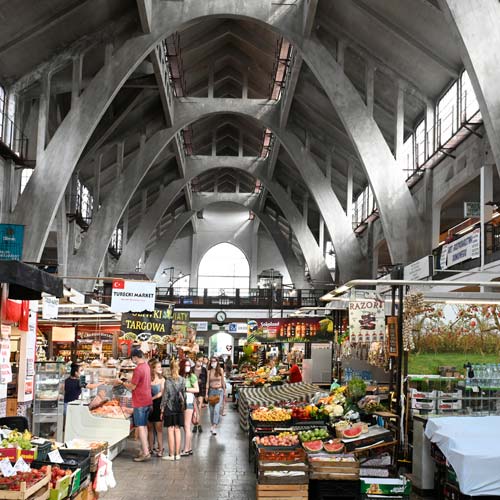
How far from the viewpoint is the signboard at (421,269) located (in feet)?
47.1

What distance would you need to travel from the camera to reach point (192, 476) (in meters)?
9.40

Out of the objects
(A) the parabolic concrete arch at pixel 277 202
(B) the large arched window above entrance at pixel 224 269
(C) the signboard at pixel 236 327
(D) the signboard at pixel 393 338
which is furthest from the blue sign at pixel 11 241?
(B) the large arched window above entrance at pixel 224 269

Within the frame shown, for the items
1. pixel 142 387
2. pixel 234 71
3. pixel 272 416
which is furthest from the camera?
pixel 234 71

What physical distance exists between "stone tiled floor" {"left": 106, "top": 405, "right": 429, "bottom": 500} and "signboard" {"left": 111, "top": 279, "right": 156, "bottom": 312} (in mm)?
2510

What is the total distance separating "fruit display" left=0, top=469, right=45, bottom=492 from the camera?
533 cm

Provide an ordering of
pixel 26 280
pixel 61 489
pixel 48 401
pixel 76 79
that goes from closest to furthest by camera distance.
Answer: pixel 61 489, pixel 26 280, pixel 48 401, pixel 76 79

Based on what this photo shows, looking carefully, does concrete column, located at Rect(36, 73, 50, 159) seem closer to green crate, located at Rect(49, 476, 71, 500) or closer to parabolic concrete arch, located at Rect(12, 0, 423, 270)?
parabolic concrete arch, located at Rect(12, 0, 423, 270)

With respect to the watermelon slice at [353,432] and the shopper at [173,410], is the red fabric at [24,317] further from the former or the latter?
the watermelon slice at [353,432]

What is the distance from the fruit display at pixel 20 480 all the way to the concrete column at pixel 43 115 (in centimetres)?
1273

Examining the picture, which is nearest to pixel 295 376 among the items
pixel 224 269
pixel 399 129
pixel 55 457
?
pixel 399 129

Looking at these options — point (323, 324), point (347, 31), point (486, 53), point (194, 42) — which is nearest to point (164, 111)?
point (194, 42)

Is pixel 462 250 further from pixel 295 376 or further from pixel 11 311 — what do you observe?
pixel 11 311

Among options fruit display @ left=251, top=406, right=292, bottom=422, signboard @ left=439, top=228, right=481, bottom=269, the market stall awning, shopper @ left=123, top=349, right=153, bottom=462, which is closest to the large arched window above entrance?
signboard @ left=439, top=228, right=481, bottom=269

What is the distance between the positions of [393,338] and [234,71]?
22.3 m
